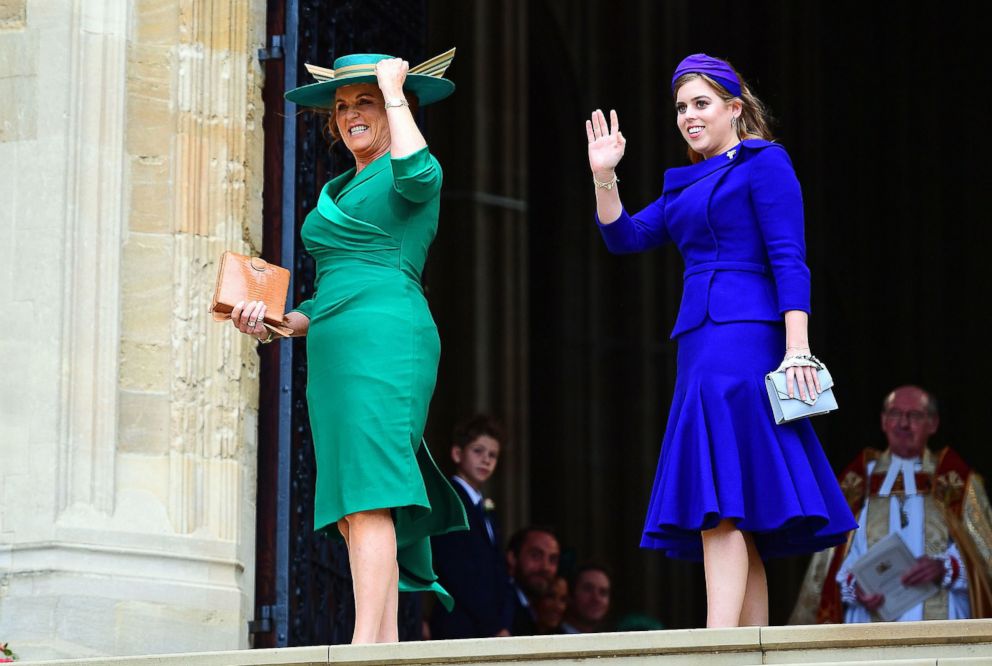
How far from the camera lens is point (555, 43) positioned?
1802 centimetres

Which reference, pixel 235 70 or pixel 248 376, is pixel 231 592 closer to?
pixel 248 376

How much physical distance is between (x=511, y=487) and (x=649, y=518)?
865 cm

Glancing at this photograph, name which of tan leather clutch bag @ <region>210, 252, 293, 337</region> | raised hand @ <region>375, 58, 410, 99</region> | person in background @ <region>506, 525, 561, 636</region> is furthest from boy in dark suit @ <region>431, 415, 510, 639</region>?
raised hand @ <region>375, 58, 410, 99</region>

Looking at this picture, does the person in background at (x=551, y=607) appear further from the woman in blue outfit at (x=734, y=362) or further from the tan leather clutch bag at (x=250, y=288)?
the tan leather clutch bag at (x=250, y=288)

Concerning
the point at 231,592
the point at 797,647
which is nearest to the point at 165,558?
the point at 231,592

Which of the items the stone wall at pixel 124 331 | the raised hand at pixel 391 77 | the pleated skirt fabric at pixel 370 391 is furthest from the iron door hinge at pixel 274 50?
the pleated skirt fabric at pixel 370 391

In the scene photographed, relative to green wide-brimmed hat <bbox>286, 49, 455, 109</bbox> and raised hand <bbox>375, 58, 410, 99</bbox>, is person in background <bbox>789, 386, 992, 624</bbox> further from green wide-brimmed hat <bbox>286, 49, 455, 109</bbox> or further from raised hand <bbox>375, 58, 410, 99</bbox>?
raised hand <bbox>375, 58, 410, 99</bbox>

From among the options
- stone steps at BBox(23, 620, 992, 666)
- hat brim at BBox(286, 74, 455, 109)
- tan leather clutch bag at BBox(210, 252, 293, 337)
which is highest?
hat brim at BBox(286, 74, 455, 109)

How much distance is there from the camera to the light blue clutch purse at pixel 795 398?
7.11 meters

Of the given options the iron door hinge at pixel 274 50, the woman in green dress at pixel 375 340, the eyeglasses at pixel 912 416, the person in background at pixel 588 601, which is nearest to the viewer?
the woman in green dress at pixel 375 340

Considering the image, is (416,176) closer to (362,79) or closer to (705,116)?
(362,79)

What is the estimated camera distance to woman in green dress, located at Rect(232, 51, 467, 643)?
23.7 ft

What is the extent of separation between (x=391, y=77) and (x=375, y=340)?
0.82 m

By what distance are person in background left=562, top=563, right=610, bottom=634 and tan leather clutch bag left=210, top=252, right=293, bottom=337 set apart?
5189mm
